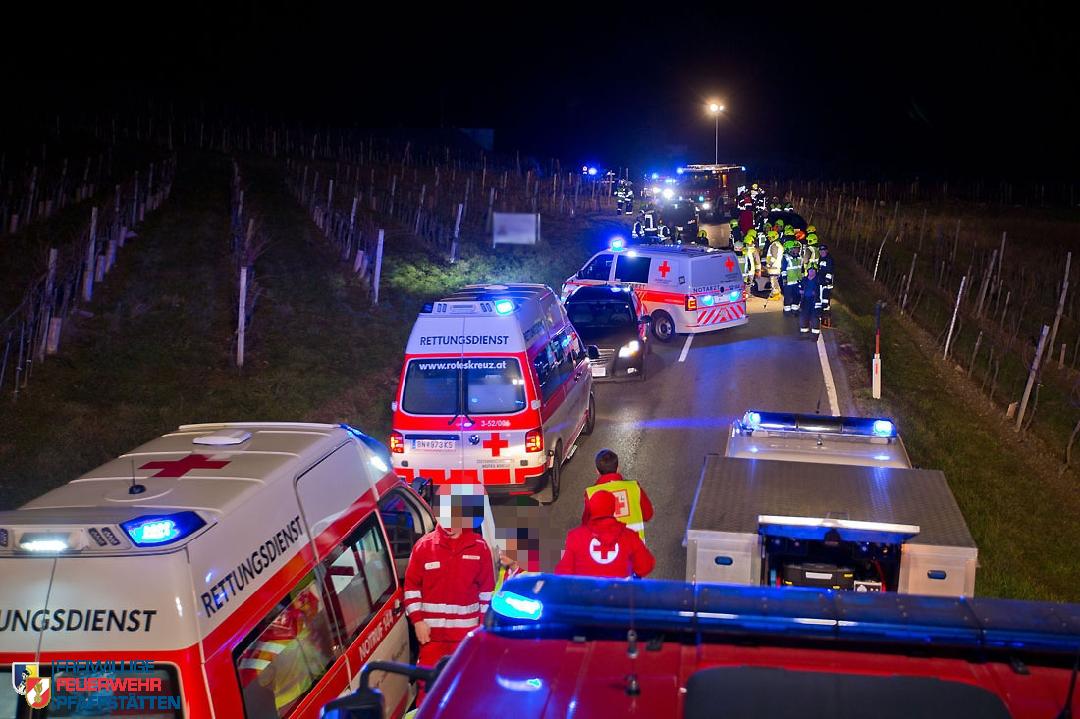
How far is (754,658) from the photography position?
2.87 metres

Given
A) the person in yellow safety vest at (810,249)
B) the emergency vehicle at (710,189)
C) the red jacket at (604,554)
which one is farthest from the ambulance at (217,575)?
the emergency vehicle at (710,189)

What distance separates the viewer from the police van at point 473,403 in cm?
1084

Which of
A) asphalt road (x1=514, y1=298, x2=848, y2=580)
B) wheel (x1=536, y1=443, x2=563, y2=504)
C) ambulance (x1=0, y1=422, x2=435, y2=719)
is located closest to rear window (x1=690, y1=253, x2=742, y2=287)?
asphalt road (x1=514, y1=298, x2=848, y2=580)

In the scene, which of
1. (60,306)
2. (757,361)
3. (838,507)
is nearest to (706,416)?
(757,361)

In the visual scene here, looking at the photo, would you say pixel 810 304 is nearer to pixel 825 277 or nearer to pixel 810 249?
pixel 825 277

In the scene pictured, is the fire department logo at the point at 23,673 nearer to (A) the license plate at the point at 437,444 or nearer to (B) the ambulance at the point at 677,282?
(A) the license plate at the point at 437,444

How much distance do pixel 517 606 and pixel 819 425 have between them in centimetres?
615

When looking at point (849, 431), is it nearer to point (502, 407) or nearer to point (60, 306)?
point (502, 407)

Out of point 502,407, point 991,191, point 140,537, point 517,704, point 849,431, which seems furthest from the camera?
point 991,191

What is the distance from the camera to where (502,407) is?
431 inches

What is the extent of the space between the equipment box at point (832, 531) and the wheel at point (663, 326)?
1334 cm

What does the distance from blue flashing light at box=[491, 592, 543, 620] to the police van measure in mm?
7555

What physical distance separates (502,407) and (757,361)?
9264mm

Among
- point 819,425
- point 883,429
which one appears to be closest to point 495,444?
point 819,425
